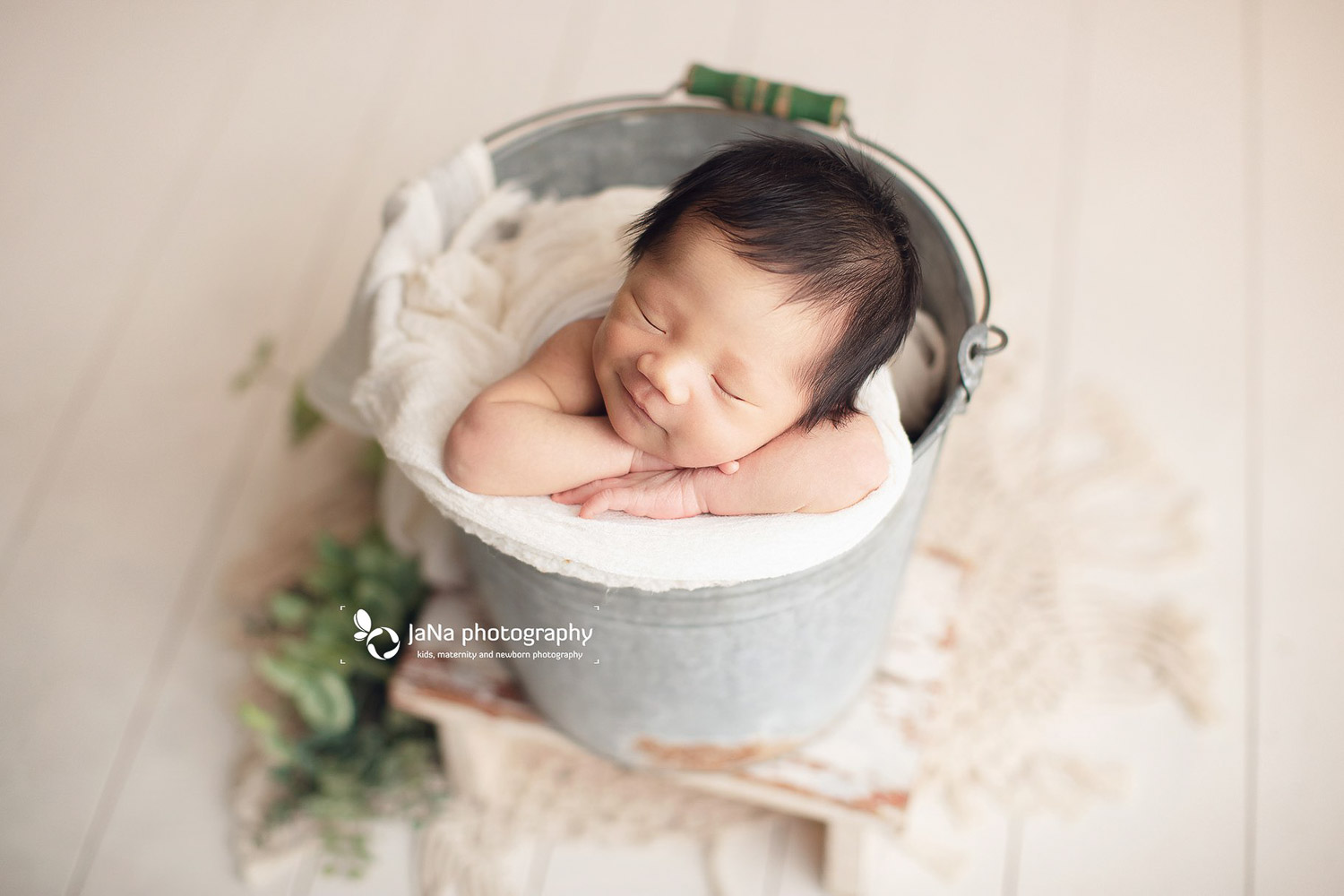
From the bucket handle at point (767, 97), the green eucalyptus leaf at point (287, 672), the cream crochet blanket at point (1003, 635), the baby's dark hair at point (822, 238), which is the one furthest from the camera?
the cream crochet blanket at point (1003, 635)

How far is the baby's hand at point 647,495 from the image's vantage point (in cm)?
67

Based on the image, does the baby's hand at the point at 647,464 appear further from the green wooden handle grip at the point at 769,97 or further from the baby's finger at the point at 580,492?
the green wooden handle grip at the point at 769,97

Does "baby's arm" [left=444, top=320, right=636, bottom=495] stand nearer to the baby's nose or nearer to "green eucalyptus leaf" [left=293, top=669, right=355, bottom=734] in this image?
the baby's nose

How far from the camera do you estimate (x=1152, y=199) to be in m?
1.57

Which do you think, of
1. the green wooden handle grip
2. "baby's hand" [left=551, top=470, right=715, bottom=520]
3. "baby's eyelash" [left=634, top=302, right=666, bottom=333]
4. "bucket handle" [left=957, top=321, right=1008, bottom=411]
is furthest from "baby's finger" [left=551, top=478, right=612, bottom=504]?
the green wooden handle grip

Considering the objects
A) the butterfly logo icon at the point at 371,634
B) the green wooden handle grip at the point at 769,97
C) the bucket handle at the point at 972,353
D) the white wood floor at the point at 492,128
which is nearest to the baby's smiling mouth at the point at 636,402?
the bucket handle at the point at 972,353

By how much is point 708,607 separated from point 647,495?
0.33ft

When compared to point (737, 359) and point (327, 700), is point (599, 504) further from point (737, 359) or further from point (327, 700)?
point (327, 700)

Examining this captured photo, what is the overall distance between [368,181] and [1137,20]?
1.37 m

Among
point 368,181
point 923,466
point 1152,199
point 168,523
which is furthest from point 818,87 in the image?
point 168,523

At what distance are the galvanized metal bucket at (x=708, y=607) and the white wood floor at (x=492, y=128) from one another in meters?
0.28

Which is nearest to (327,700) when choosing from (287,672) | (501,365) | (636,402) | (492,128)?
(287,672)

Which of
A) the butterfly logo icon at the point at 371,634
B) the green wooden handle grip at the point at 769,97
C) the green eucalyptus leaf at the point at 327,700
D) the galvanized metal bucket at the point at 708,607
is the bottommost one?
the green eucalyptus leaf at the point at 327,700

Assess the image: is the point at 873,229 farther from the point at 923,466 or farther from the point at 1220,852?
the point at 1220,852
